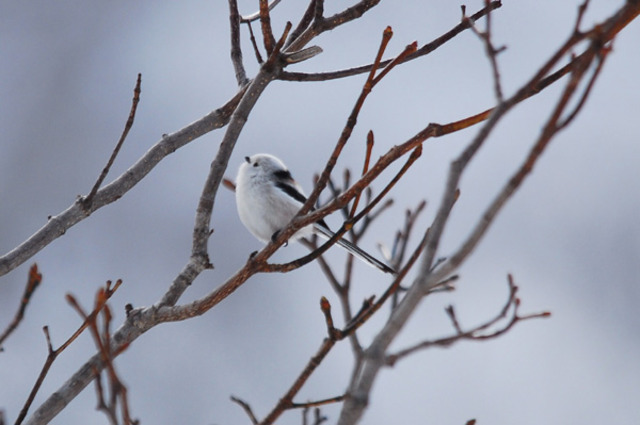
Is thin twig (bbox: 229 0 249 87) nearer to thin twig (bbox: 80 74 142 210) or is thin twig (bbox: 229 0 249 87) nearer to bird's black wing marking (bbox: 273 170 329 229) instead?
thin twig (bbox: 80 74 142 210)

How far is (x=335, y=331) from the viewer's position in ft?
2.89

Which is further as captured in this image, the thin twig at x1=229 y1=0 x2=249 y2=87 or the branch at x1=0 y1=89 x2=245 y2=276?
the thin twig at x1=229 y1=0 x2=249 y2=87

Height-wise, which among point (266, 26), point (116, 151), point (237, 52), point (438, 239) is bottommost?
point (438, 239)

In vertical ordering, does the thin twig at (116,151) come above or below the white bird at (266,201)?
below

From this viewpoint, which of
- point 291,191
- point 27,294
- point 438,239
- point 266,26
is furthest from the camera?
point 291,191

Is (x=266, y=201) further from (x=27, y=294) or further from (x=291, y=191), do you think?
(x=27, y=294)

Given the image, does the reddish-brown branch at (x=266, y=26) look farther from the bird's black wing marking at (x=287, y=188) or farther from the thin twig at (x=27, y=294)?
the bird's black wing marking at (x=287, y=188)

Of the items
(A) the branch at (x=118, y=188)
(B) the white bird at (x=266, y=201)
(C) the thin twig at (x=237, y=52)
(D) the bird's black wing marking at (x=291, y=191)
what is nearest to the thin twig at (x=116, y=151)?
(A) the branch at (x=118, y=188)

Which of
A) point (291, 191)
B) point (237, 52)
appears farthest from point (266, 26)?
point (291, 191)

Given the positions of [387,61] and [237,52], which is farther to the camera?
[237,52]

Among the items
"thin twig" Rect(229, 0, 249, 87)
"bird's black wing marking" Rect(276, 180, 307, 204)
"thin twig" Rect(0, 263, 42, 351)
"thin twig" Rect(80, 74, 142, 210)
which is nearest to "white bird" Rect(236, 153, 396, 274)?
"bird's black wing marking" Rect(276, 180, 307, 204)

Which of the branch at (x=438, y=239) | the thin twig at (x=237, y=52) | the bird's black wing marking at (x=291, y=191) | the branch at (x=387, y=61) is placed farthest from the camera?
the bird's black wing marking at (x=291, y=191)

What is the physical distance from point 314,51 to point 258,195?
1.15 meters

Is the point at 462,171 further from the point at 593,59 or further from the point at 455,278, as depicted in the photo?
the point at 455,278
